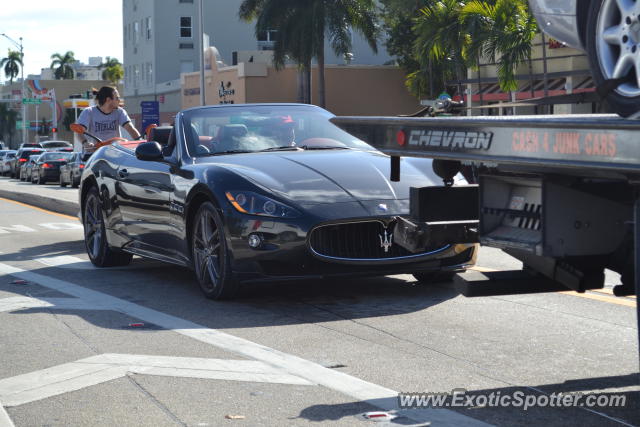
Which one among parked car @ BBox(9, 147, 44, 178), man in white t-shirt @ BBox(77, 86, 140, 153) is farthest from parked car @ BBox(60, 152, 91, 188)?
man in white t-shirt @ BBox(77, 86, 140, 153)

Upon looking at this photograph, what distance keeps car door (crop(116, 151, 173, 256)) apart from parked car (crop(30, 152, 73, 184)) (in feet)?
115

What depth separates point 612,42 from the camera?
518cm

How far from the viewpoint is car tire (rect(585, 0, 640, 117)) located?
15.7ft

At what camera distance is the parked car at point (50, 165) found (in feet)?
146

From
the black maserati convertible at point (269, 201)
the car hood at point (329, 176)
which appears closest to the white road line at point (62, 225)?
the black maserati convertible at point (269, 201)

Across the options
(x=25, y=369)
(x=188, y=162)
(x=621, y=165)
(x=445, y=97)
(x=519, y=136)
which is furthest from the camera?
(x=188, y=162)

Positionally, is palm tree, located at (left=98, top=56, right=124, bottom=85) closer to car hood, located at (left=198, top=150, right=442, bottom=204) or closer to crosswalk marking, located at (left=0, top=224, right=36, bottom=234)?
crosswalk marking, located at (left=0, top=224, right=36, bottom=234)

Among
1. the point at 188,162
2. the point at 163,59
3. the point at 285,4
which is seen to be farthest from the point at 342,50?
the point at 188,162

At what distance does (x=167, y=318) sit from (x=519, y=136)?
12.4 ft

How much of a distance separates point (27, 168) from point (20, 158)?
14.4 ft

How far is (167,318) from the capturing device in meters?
7.73

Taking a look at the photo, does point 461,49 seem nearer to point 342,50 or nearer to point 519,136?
point 342,50

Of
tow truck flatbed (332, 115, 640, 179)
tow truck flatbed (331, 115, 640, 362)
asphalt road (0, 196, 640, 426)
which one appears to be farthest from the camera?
asphalt road (0, 196, 640, 426)

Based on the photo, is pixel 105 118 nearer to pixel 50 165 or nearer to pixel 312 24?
pixel 50 165
